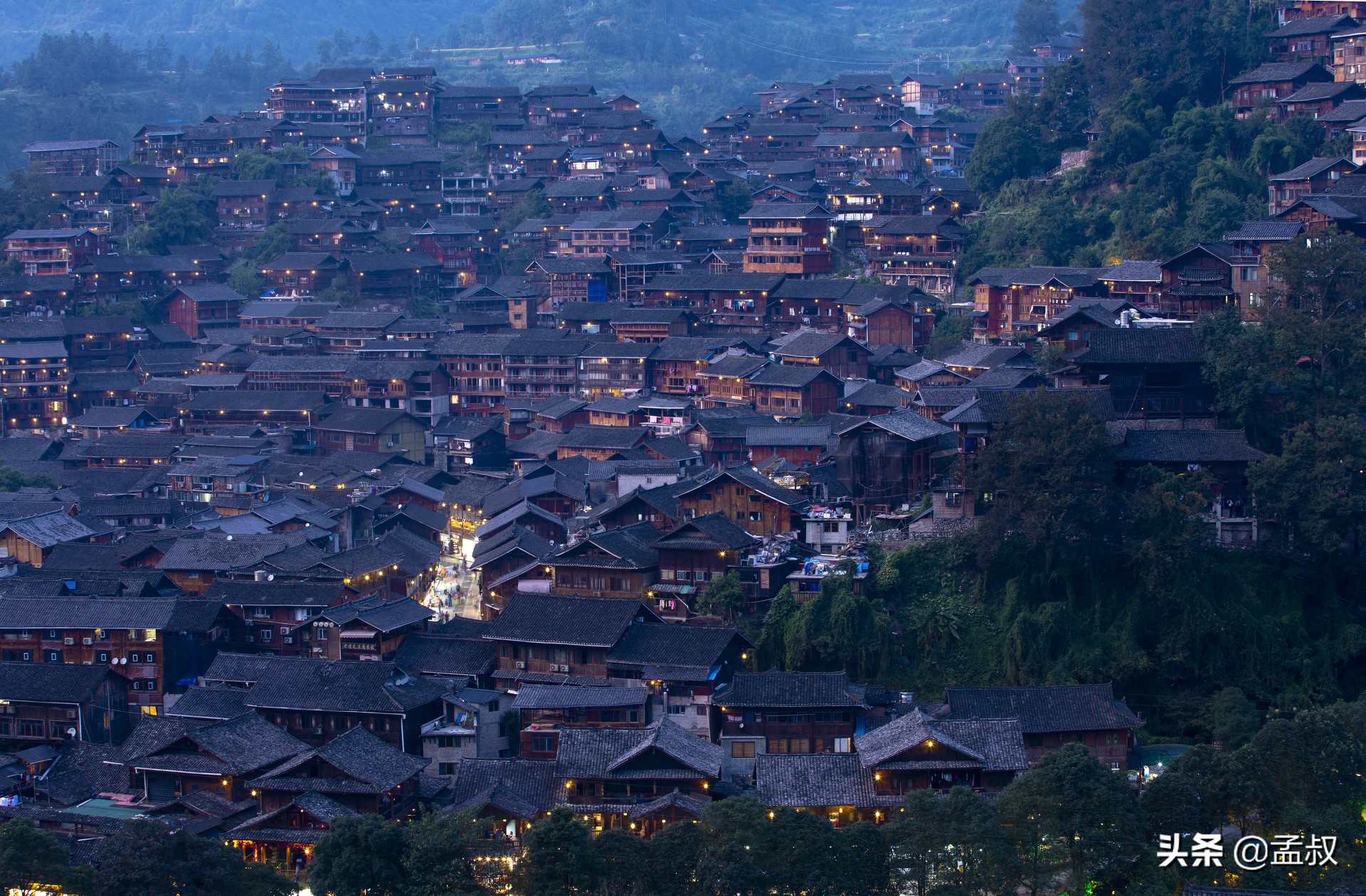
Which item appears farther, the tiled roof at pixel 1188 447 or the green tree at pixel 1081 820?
the tiled roof at pixel 1188 447

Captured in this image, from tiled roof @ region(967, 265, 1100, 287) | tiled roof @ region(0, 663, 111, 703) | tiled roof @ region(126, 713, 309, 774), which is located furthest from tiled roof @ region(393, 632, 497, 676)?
tiled roof @ region(967, 265, 1100, 287)

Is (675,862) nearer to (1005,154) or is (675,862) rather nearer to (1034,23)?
(1005,154)

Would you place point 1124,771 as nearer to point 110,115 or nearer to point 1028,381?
point 1028,381

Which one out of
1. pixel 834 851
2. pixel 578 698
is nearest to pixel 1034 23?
pixel 578 698

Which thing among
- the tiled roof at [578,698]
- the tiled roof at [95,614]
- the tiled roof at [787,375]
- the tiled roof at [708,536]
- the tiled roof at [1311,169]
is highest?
the tiled roof at [1311,169]

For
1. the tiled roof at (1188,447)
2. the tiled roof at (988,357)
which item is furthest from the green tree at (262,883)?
the tiled roof at (988,357)

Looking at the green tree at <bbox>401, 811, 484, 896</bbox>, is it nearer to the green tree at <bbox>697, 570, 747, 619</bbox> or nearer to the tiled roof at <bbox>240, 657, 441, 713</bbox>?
the tiled roof at <bbox>240, 657, 441, 713</bbox>

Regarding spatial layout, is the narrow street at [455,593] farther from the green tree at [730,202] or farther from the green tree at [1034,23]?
the green tree at [1034,23]
